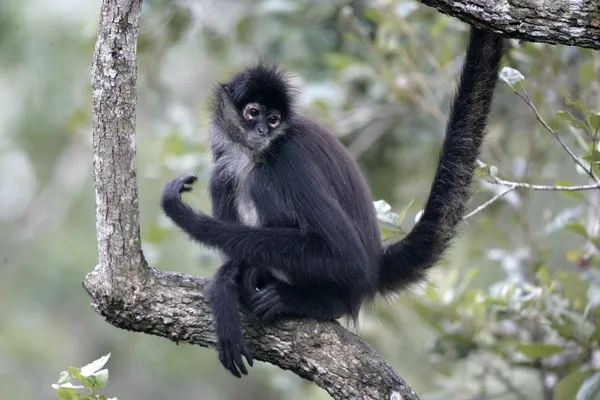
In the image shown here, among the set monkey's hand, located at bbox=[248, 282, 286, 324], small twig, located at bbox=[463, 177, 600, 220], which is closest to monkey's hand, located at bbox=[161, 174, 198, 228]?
monkey's hand, located at bbox=[248, 282, 286, 324]

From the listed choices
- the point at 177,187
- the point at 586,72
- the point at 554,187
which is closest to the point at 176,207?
the point at 177,187

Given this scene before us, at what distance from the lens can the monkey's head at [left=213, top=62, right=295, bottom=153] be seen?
519 centimetres

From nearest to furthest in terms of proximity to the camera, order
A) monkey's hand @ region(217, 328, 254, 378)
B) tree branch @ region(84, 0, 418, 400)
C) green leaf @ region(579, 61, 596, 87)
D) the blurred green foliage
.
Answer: tree branch @ region(84, 0, 418, 400), monkey's hand @ region(217, 328, 254, 378), green leaf @ region(579, 61, 596, 87), the blurred green foliage

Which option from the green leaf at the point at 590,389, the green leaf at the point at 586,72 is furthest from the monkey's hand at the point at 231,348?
the green leaf at the point at 586,72

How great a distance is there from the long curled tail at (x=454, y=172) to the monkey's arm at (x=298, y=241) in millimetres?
484

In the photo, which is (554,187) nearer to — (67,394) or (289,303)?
(289,303)

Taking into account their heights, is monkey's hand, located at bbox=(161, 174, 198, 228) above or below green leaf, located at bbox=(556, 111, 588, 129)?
below

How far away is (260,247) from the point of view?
475cm

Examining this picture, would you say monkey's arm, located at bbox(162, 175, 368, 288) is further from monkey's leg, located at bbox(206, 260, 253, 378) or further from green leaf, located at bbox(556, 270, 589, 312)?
green leaf, located at bbox(556, 270, 589, 312)

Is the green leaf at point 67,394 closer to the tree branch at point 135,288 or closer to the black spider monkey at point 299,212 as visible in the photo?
the tree branch at point 135,288

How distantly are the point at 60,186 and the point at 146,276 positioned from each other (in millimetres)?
9783

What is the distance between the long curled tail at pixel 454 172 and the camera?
4.26 metres

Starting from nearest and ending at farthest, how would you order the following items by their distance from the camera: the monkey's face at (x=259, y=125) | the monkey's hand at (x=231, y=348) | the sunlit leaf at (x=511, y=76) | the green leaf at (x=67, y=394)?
1. the green leaf at (x=67, y=394)
2. the sunlit leaf at (x=511, y=76)
3. the monkey's hand at (x=231, y=348)
4. the monkey's face at (x=259, y=125)

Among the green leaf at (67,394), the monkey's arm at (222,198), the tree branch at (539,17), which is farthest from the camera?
the monkey's arm at (222,198)
